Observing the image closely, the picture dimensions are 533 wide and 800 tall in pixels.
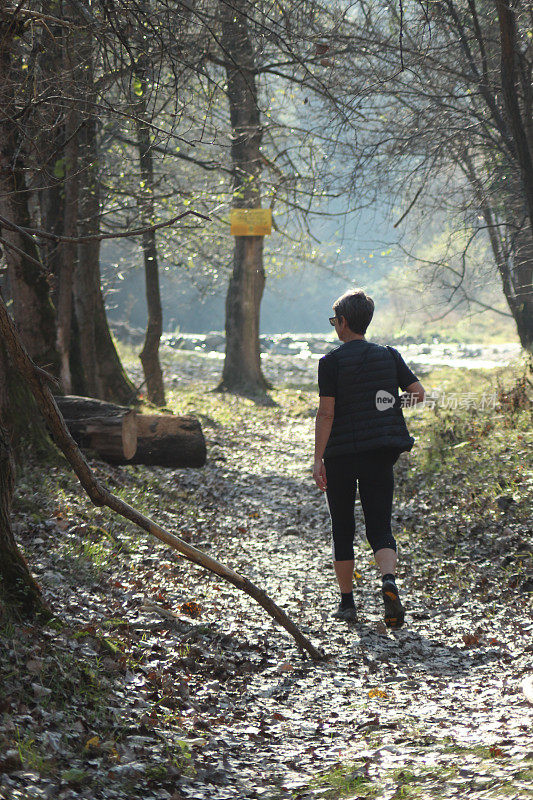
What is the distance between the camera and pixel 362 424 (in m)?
5.52

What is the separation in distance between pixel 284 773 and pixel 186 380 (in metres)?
23.0

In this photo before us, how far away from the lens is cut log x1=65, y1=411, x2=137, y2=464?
377 inches

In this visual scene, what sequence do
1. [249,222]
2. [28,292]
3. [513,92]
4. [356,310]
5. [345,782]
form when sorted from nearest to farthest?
[345,782] < [356,310] < [513,92] < [28,292] < [249,222]

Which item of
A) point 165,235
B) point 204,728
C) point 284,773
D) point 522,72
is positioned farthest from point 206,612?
point 165,235

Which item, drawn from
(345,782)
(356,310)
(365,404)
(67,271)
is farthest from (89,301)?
(345,782)

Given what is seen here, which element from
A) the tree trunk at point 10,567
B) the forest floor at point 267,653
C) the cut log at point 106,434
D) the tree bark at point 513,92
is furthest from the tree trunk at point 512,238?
the tree trunk at point 10,567

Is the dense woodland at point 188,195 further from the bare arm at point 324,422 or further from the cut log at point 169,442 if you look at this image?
the bare arm at point 324,422

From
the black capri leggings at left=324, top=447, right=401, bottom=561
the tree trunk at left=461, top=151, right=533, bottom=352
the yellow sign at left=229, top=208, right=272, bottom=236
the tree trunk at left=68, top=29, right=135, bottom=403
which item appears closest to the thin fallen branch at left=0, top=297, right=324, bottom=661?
the black capri leggings at left=324, top=447, right=401, bottom=561

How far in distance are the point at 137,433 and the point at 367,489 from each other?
5191 mm

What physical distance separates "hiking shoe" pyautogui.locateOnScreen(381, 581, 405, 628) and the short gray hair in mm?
1819

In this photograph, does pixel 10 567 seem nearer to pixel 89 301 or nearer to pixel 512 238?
pixel 512 238

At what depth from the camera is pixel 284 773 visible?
3.73 metres

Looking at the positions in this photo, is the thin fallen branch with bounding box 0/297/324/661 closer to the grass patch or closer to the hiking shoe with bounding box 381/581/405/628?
Answer: the hiking shoe with bounding box 381/581/405/628

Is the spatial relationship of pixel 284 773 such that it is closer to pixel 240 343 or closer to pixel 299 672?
pixel 299 672
